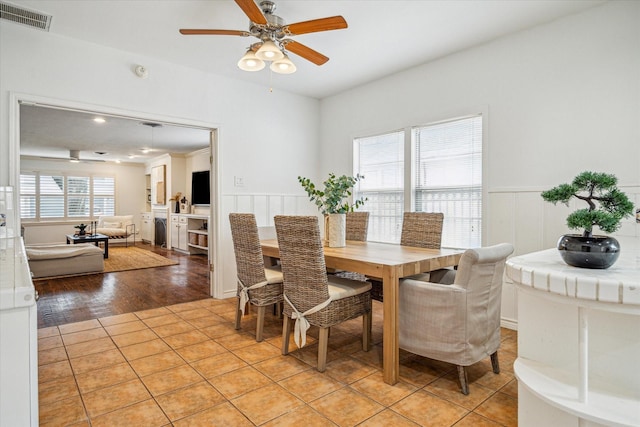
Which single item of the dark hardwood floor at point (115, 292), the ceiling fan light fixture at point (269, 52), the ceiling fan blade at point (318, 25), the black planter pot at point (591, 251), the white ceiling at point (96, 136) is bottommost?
the dark hardwood floor at point (115, 292)

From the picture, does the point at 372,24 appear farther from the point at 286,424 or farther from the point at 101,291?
the point at 101,291

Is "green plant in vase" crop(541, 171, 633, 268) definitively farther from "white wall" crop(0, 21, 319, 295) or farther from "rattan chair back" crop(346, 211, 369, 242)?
"white wall" crop(0, 21, 319, 295)

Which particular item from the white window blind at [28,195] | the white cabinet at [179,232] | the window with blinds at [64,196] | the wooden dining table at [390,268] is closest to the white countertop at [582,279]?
the wooden dining table at [390,268]

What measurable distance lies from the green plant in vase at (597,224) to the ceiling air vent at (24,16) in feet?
12.0

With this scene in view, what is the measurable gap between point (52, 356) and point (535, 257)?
3.16 metres

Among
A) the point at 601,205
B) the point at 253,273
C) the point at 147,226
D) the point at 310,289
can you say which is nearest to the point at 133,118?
the point at 253,273

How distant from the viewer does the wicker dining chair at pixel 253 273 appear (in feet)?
9.20

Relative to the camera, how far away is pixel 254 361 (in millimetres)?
2482

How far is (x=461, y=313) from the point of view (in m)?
2.02

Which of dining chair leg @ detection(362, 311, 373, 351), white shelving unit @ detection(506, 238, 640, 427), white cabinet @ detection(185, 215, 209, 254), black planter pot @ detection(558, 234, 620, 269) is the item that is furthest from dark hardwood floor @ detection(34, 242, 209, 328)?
black planter pot @ detection(558, 234, 620, 269)

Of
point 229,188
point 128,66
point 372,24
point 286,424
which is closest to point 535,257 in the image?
point 286,424

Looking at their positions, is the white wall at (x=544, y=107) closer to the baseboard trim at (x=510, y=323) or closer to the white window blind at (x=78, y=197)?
the baseboard trim at (x=510, y=323)

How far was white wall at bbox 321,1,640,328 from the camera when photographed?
2551 millimetres

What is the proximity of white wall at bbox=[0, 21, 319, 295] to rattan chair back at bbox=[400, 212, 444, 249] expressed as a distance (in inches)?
79.0
